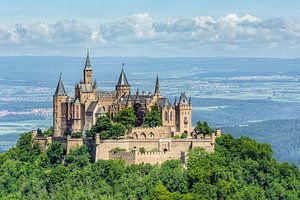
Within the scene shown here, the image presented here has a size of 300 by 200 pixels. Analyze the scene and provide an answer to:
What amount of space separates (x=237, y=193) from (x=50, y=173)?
1750 centimetres

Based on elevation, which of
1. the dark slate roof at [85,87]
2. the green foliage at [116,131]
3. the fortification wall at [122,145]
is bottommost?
the fortification wall at [122,145]

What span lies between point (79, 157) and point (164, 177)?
30.5ft

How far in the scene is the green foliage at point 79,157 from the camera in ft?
260

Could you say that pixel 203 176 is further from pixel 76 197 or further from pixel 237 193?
pixel 76 197

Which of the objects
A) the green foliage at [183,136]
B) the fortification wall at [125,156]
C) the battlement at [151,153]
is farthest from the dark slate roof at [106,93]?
the battlement at [151,153]

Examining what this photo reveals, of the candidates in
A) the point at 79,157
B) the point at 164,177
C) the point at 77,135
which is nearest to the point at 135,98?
the point at 77,135

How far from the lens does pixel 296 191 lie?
77.9 m

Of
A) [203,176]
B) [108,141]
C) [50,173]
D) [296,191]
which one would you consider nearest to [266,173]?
[296,191]

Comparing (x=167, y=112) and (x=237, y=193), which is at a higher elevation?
(x=167, y=112)

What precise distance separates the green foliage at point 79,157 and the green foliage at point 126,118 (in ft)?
15.0

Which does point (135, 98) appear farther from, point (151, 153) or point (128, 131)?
point (151, 153)

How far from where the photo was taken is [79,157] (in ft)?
261

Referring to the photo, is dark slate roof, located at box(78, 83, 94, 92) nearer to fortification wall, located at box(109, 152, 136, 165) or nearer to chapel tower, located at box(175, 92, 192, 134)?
chapel tower, located at box(175, 92, 192, 134)

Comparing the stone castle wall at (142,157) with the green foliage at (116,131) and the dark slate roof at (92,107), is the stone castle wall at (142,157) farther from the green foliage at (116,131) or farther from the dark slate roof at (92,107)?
the dark slate roof at (92,107)
